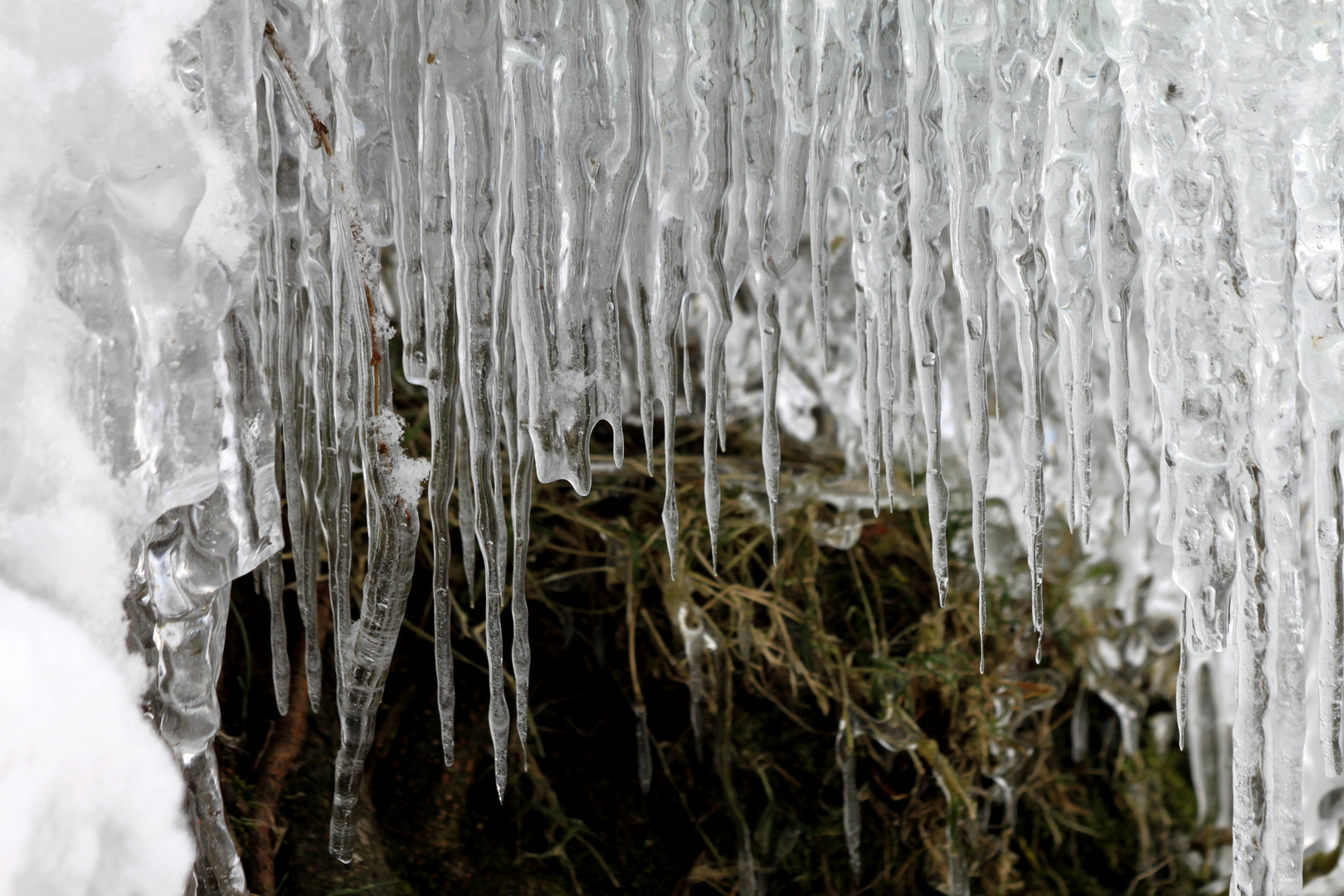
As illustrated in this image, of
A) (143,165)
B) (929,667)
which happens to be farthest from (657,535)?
(143,165)

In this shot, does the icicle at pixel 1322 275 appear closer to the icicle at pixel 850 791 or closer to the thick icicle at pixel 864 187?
the thick icicle at pixel 864 187

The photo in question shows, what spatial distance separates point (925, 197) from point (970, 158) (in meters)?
0.04

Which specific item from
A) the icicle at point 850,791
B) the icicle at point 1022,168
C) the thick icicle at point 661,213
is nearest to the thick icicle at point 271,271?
the thick icicle at point 661,213

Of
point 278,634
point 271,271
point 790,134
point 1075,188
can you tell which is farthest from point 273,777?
point 1075,188

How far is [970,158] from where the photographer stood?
59 cm

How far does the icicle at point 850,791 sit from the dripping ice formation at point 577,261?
84cm

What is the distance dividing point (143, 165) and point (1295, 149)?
0.64 m

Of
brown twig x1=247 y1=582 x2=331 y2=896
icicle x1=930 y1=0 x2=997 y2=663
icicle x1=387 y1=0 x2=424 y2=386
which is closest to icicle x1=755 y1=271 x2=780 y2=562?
icicle x1=930 y1=0 x2=997 y2=663

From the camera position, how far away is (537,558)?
1381 mm

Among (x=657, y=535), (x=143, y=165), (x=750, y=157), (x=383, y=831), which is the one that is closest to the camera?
(x=143, y=165)

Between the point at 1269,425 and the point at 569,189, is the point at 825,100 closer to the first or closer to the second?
the point at 569,189

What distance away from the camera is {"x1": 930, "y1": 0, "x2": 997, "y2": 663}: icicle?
572mm

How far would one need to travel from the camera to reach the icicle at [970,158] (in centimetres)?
57

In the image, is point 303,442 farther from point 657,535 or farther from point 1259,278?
point 657,535
